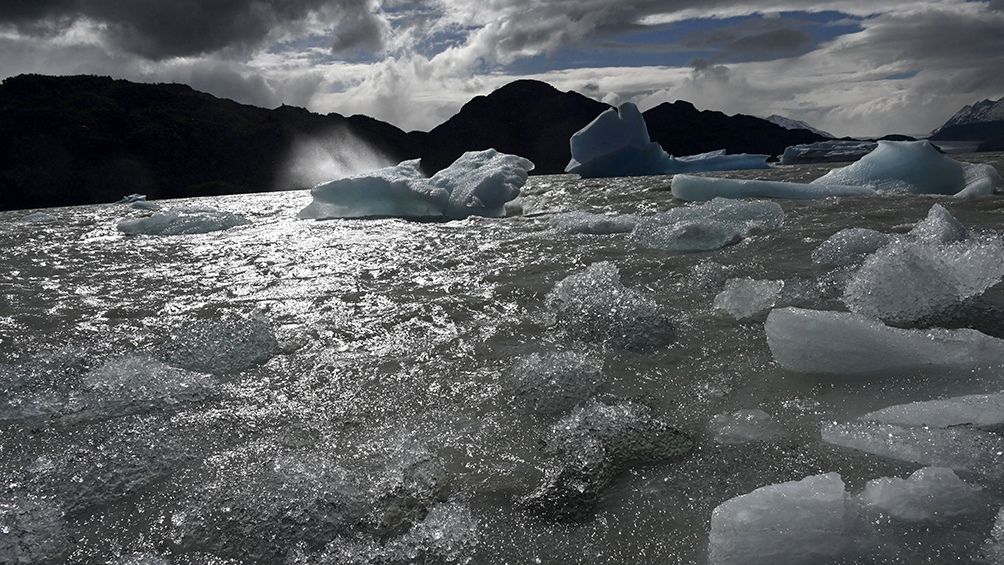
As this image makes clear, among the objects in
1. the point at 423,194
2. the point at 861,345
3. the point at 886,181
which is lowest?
the point at 861,345

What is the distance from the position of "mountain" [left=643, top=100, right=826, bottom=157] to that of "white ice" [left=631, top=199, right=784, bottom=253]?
62.6m

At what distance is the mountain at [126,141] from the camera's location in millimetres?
39469

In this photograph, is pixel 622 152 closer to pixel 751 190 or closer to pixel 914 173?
pixel 751 190

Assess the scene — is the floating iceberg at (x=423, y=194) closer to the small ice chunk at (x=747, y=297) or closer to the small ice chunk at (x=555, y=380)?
the small ice chunk at (x=747, y=297)

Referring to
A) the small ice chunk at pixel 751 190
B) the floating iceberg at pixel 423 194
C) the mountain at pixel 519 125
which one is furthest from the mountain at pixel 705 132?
the small ice chunk at pixel 751 190

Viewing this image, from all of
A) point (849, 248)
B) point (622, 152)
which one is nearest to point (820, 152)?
point (622, 152)

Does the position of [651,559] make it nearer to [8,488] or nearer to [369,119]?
[8,488]

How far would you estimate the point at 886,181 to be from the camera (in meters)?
6.09

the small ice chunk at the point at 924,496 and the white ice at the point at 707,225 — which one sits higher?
the white ice at the point at 707,225

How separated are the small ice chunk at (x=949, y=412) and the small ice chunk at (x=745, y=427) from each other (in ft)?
0.79

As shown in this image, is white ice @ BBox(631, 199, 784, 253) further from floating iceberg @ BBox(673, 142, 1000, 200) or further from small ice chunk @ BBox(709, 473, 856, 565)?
small ice chunk @ BBox(709, 473, 856, 565)

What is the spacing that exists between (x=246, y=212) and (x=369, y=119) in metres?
52.9

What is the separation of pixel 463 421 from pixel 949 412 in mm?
1345

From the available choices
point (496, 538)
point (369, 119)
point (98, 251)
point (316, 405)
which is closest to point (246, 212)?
point (98, 251)
